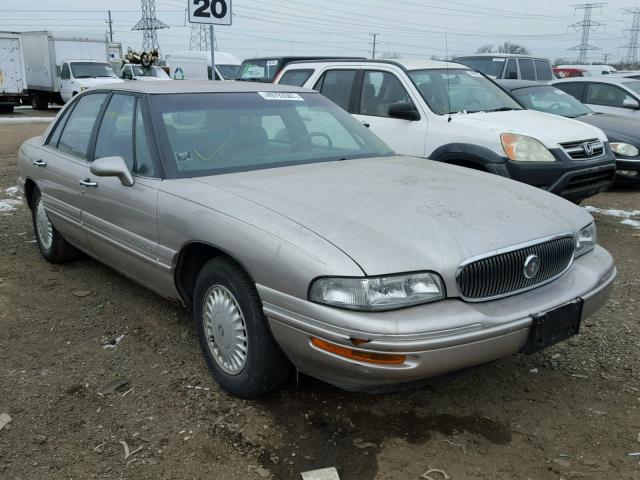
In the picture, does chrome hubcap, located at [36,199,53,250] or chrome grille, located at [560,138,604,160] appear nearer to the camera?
chrome hubcap, located at [36,199,53,250]

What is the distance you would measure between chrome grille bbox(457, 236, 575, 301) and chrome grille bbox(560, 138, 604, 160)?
3.26 metres

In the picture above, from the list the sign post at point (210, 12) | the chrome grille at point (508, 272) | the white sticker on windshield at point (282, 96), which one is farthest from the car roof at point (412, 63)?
the chrome grille at point (508, 272)

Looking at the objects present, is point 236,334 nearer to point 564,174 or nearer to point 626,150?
point 564,174

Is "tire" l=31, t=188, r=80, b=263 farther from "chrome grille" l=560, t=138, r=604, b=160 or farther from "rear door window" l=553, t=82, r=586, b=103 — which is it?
"rear door window" l=553, t=82, r=586, b=103

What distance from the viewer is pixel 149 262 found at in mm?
3564

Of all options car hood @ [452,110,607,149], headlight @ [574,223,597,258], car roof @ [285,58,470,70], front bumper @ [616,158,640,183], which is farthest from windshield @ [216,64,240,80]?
headlight @ [574,223,597,258]

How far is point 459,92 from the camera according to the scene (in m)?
6.66

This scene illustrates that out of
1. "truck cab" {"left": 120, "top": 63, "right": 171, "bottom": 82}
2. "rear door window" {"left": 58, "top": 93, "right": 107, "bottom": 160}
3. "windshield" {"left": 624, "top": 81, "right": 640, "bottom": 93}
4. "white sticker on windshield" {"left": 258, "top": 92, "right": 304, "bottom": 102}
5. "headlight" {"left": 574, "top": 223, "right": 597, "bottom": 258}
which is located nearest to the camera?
"headlight" {"left": 574, "top": 223, "right": 597, "bottom": 258}

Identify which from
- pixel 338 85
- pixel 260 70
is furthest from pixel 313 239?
pixel 260 70

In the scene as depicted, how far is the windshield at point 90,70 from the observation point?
2305 cm

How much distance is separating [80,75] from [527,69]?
16601mm

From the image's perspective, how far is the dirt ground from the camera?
2.65 meters

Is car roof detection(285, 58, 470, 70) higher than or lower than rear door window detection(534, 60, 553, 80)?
higher

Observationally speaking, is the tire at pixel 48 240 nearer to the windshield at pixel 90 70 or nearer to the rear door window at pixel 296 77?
the rear door window at pixel 296 77
